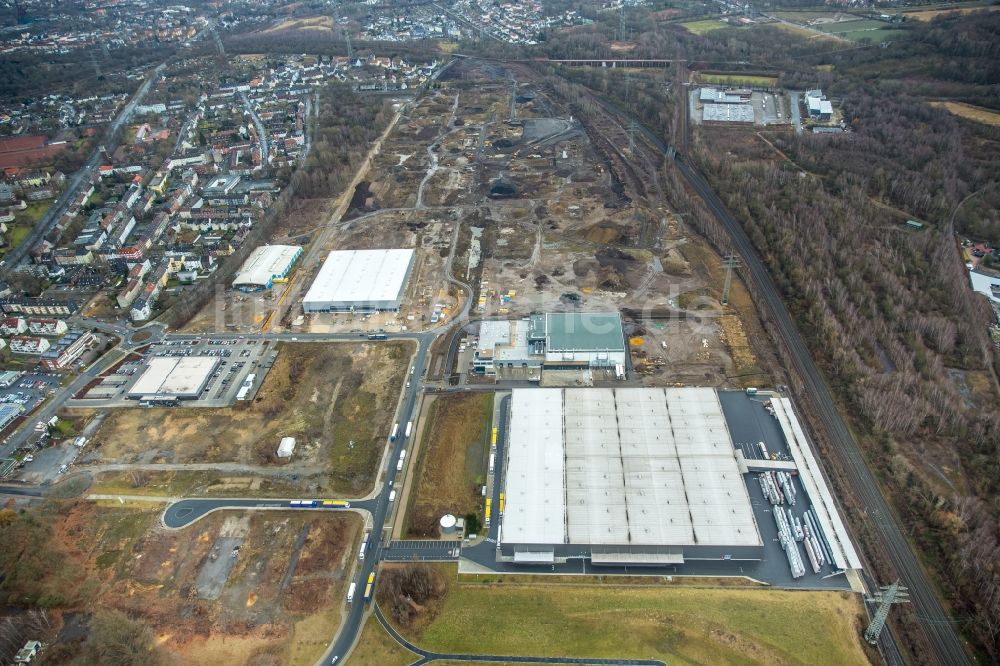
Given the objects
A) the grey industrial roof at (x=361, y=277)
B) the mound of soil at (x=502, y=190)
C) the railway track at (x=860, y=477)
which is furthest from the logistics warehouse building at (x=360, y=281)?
the railway track at (x=860, y=477)

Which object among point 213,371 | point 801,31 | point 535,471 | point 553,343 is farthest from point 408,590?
point 801,31

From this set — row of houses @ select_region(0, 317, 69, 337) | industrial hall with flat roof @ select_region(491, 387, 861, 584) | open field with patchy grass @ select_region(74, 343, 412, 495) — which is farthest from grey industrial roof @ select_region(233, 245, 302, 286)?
industrial hall with flat roof @ select_region(491, 387, 861, 584)

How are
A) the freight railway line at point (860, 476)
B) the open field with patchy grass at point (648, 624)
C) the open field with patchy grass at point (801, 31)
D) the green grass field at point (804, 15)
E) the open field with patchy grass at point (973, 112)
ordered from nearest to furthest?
the open field with patchy grass at point (648, 624) < the freight railway line at point (860, 476) < the open field with patchy grass at point (973, 112) < the open field with patchy grass at point (801, 31) < the green grass field at point (804, 15)

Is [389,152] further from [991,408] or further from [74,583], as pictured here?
[991,408]

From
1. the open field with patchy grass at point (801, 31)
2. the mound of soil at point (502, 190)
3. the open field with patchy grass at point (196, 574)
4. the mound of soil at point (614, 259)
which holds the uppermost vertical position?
the open field with patchy grass at point (801, 31)

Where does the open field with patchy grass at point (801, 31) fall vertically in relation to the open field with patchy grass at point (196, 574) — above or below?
above

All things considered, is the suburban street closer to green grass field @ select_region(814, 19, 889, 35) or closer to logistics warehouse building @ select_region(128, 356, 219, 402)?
logistics warehouse building @ select_region(128, 356, 219, 402)

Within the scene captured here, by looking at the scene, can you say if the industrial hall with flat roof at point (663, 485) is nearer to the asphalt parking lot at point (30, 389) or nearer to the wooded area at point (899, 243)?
the wooded area at point (899, 243)
